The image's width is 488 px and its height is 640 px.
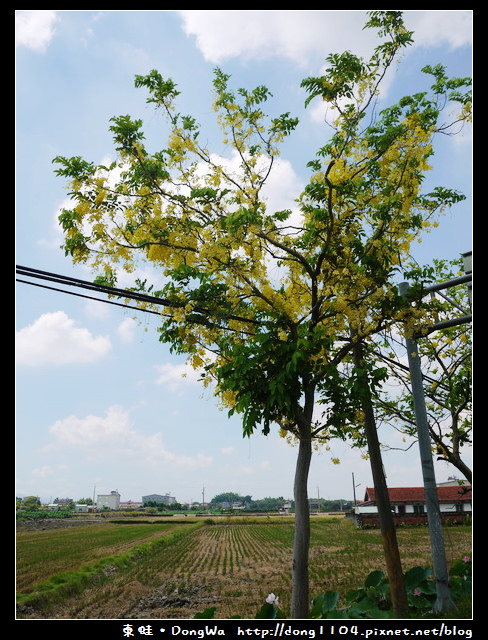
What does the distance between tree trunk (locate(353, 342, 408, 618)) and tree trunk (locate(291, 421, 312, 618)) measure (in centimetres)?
121

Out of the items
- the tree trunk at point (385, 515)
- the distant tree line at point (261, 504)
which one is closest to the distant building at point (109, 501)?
the distant tree line at point (261, 504)

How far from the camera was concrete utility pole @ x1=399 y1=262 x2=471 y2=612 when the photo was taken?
7.40 meters

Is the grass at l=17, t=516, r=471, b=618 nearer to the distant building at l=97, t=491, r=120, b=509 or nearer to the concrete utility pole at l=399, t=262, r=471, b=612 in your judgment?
the concrete utility pole at l=399, t=262, r=471, b=612

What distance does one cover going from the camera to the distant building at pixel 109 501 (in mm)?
99356

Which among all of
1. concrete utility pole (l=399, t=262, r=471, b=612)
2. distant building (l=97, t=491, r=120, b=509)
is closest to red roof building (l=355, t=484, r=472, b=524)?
concrete utility pole (l=399, t=262, r=471, b=612)

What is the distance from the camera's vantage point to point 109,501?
101 m

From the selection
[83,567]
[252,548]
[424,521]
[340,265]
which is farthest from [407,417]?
[424,521]

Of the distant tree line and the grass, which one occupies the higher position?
the grass

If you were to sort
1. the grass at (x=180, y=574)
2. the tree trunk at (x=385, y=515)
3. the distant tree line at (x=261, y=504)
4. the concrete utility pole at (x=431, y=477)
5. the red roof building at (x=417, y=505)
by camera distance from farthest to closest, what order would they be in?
the distant tree line at (x=261, y=504)
the red roof building at (x=417, y=505)
the grass at (x=180, y=574)
the tree trunk at (x=385, y=515)
the concrete utility pole at (x=431, y=477)

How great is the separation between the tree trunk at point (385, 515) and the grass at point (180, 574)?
1.11 m

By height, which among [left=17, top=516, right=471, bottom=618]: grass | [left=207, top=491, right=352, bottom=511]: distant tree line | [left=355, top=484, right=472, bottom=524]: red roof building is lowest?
[left=207, top=491, right=352, bottom=511]: distant tree line

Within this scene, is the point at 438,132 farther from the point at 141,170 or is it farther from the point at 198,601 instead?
the point at 198,601

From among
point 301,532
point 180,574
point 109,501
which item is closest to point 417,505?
point 180,574

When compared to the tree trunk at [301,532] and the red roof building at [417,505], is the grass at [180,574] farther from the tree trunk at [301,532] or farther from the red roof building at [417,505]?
the red roof building at [417,505]
